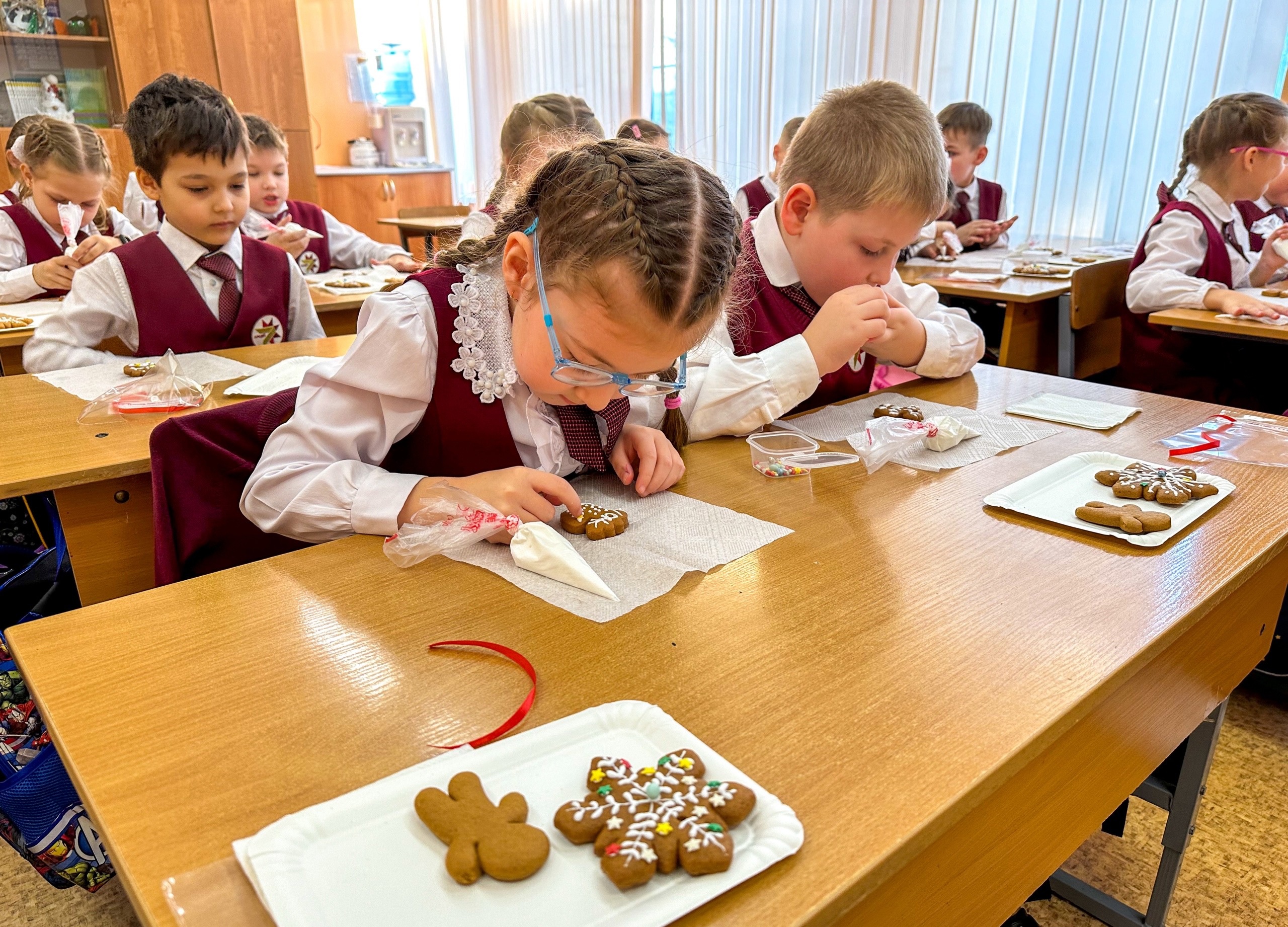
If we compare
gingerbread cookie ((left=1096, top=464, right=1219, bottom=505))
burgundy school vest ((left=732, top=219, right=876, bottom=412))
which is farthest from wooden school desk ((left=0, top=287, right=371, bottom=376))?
gingerbread cookie ((left=1096, top=464, right=1219, bottom=505))

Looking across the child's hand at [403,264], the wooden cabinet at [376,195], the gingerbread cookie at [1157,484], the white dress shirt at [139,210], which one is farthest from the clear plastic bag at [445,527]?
the wooden cabinet at [376,195]

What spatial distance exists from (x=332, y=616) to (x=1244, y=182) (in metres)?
3.01

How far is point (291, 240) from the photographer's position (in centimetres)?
315

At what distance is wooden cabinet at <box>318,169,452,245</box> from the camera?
5.93 meters

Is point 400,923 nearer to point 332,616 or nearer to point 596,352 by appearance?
point 332,616

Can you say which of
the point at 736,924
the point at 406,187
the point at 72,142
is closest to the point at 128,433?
the point at 736,924

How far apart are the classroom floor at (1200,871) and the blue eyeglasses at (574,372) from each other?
3.75 ft

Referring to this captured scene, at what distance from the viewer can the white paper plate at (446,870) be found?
46 cm

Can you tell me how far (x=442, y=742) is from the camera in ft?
1.99

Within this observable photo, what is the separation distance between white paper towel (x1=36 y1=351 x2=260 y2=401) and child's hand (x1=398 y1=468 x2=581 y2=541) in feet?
3.08

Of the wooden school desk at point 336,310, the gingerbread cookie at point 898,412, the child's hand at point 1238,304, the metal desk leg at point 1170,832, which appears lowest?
the metal desk leg at point 1170,832

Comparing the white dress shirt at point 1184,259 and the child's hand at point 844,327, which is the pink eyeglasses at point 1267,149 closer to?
the white dress shirt at point 1184,259

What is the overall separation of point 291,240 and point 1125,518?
297 cm

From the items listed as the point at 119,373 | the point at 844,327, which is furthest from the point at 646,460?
the point at 119,373
